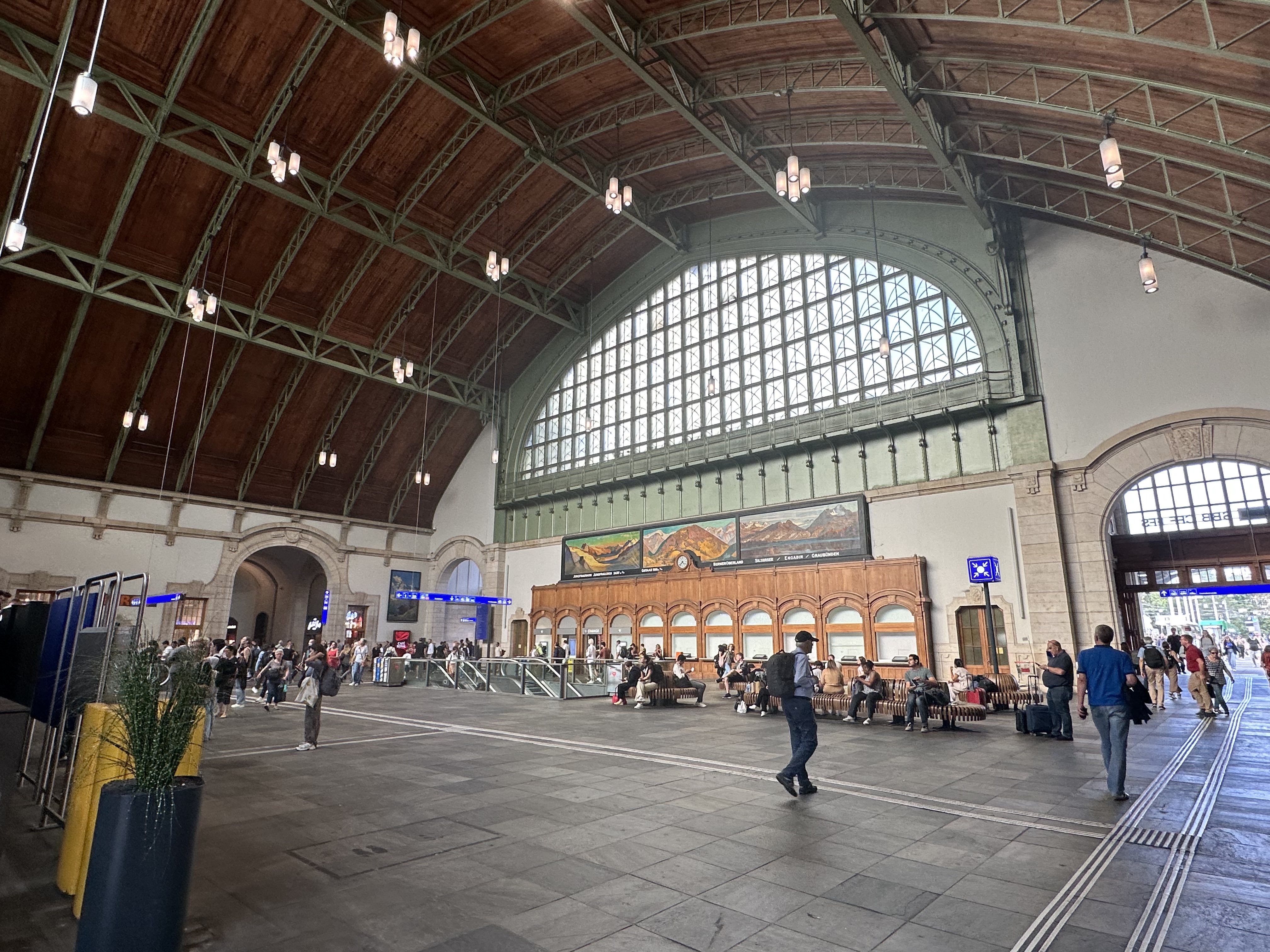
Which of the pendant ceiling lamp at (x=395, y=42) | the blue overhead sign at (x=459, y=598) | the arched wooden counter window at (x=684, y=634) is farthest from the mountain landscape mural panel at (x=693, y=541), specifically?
the pendant ceiling lamp at (x=395, y=42)

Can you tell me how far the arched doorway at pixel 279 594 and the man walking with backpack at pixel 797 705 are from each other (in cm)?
3295

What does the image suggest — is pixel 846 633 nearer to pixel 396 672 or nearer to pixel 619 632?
pixel 619 632

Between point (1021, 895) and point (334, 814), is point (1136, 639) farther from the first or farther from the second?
point (334, 814)

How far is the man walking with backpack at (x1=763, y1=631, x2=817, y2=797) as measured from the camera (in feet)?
20.9

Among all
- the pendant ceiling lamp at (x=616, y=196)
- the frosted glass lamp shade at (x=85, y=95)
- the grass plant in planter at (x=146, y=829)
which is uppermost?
the pendant ceiling lamp at (x=616, y=196)

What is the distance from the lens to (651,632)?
25234 millimetres

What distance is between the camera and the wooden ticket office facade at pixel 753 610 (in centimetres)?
1906

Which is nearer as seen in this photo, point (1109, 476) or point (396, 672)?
point (1109, 476)

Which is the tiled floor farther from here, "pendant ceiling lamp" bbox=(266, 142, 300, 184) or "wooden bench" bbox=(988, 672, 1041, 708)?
"pendant ceiling lamp" bbox=(266, 142, 300, 184)

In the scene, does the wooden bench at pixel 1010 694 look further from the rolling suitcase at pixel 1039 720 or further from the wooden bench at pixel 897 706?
the rolling suitcase at pixel 1039 720

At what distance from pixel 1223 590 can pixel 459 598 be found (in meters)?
24.4

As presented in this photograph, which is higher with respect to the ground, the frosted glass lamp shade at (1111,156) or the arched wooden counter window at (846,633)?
the frosted glass lamp shade at (1111,156)

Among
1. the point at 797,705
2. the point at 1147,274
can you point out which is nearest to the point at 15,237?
the point at 797,705

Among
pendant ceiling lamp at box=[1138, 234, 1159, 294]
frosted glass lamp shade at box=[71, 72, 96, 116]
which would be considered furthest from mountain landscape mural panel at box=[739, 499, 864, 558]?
frosted glass lamp shade at box=[71, 72, 96, 116]
